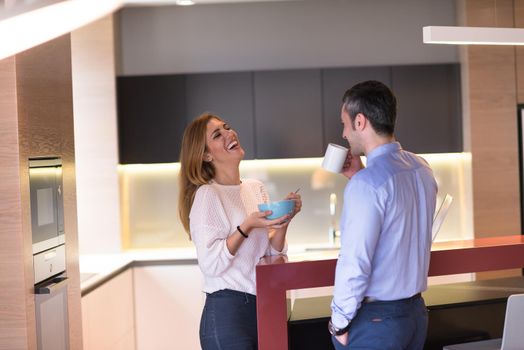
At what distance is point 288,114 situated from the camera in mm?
5770

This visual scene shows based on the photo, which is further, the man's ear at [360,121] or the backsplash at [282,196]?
the backsplash at [282,196]

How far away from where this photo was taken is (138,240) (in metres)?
6.10

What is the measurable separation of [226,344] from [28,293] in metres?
0.91

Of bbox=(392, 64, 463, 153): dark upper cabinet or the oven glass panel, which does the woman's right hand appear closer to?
the oven glass panel

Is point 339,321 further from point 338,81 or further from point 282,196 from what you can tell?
point 282,196

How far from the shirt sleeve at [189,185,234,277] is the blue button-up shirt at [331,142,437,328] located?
1.64 feet

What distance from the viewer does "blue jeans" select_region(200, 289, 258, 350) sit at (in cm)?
265

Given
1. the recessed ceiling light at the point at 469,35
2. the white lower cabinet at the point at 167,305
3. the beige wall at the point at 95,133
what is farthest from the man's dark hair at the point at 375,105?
the beige wall at the point at 95,133

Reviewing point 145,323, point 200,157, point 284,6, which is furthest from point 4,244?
point 284,6

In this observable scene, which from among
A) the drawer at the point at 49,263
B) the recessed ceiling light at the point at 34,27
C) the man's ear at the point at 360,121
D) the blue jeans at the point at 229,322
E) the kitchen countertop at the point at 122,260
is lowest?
the kitchen countertop at the point at 122,260

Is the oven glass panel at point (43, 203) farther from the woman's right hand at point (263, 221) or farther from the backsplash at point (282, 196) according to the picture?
the backsplash at point (282, 196)

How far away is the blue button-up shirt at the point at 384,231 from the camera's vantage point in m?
2.25

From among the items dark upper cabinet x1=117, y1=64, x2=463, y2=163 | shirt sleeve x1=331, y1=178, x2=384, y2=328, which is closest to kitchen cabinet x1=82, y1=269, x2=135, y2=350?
dark upper cabinet x1=117, y1=64, x2=463, y2=163

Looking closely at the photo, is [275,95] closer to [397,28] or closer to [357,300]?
[397,28]
